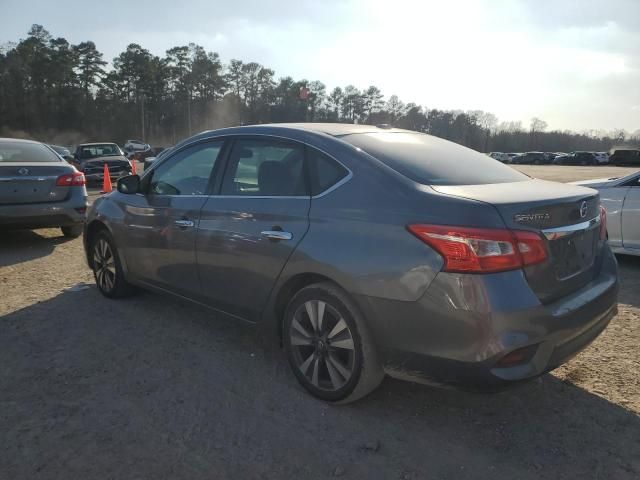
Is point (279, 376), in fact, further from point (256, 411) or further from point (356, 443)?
point (356, 443)

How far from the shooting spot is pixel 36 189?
279 inches

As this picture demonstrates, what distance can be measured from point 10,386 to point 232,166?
2038mm

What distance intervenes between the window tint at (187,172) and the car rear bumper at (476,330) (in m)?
1.81

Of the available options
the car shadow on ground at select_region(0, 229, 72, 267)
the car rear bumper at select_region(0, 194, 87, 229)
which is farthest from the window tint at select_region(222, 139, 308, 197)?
the car rear bumper at select_region(0, 194, 87, 229)

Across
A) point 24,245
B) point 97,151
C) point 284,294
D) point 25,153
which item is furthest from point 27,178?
point 97,151

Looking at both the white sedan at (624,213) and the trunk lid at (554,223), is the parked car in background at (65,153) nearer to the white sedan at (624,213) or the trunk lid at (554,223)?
the white sedan at (624,213)

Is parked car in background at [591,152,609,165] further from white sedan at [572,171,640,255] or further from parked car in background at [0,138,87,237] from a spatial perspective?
parked car in background at [0,138,87,237]

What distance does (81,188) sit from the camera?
24.9 feet

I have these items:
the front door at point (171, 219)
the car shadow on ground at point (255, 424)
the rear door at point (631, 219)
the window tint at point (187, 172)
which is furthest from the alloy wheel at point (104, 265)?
the rear door at point (631, 219)

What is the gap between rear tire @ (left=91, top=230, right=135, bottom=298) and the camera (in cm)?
483

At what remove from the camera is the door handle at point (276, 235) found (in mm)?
3102

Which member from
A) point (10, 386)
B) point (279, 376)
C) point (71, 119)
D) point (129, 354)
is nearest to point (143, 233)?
point (129, 354)

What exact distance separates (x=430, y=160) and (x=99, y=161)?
54.9 feet

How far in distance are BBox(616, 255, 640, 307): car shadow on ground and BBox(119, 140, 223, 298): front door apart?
4.13 m
